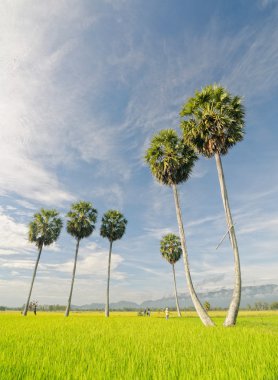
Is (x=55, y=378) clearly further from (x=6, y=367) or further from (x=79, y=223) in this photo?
(x=79, y=223)

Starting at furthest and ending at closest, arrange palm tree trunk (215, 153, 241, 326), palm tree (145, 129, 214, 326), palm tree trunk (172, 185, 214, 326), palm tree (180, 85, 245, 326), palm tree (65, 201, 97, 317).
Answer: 1. palm tree (65, 201, 97, 317)
2. palm tree (145, 129, 214, 326)
3. palm tree (180, 85, 245, 326)
4. palm tree trunk (172, 185, 214, 326)
5. palm tree trunk (215, 153, 241, 326)

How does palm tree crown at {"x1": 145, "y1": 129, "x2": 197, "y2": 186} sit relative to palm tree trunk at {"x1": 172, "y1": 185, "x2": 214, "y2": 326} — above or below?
above

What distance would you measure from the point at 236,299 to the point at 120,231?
33976 millimetres

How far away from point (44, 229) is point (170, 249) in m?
27.4

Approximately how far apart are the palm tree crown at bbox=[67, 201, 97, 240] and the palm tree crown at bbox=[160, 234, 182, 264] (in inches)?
760

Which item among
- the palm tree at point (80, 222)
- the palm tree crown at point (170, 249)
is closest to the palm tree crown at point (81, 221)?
the palm tree at point (80, 222)

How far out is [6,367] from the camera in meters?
5.15

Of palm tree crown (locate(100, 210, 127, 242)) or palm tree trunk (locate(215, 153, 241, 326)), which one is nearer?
palm tree trunk (locate(215, 153, 241, 326))

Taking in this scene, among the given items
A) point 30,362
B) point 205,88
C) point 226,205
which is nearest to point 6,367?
point 30,362

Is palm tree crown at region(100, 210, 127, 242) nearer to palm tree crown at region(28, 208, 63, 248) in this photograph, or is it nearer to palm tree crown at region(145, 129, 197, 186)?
palm tree crown at region(28, 208, 63, 248)

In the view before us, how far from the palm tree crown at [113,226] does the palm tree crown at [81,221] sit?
125 inches

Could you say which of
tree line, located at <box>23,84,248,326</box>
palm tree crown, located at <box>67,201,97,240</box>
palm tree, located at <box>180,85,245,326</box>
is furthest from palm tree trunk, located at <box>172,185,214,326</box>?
palm tree crown, located at <box>67,201,97,240</box>

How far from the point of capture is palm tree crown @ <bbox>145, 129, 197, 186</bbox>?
27.0 metres

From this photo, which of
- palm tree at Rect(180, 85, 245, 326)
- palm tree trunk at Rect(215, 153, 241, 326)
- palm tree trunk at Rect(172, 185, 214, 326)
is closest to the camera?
palm tree trunk at Rect(215, 153, 241, 326)
